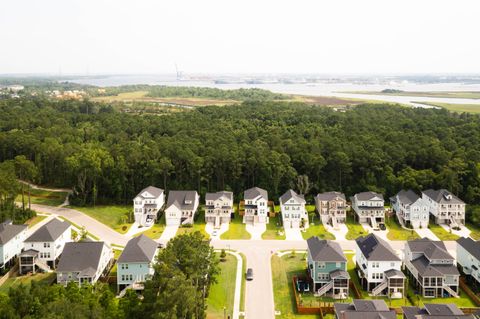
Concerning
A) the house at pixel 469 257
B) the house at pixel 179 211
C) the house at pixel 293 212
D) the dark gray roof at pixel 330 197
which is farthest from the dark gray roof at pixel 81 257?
the house at pixel 469 257

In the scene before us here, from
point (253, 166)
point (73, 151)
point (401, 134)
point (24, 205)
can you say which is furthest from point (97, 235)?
point (401, 134)

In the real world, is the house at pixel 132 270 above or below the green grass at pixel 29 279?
above

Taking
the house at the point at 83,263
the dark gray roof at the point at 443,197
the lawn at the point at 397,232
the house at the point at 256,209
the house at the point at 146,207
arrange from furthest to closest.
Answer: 1. the house at the point at 256,209
2. the house at the point at 146,207
3. the dark gray roof at the point at 443,197
4. the lawn at the point at 397,232
5. the house at the point at 83,263

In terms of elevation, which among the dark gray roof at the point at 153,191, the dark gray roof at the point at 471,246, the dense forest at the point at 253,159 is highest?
the dense forest at the point at 253,159

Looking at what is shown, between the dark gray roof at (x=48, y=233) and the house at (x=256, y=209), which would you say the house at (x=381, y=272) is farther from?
the dark gray roof at (x=48, y=233)

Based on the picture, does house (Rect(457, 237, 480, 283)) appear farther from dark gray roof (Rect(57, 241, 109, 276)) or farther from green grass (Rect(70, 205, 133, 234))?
green grass (Rect(70, 205, 133, 234))

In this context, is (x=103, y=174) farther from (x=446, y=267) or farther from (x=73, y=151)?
(x=446, y=267)
